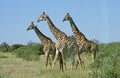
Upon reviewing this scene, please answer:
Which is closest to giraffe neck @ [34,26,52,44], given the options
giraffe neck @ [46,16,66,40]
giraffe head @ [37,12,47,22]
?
giraffe neck @ [46,16,66,40]

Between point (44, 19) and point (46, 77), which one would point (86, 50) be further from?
point (46, 77)

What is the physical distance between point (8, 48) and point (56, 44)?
54699 mm

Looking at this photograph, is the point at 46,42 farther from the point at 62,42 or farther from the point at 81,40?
the point at 81,40

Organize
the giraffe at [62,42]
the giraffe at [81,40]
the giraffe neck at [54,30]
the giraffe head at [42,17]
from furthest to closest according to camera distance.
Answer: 1. the giraffe at [81,40]
2. the giraffe head at [42,17]
3. the giraffe neck at [54,30]
4. the giraffe at [62,42]

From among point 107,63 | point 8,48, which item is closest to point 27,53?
point 107,63

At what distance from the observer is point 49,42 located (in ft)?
59.5

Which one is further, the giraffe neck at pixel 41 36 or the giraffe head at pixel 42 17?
the giraffe neck at pixel 41 36

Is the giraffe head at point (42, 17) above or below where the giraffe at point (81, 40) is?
above

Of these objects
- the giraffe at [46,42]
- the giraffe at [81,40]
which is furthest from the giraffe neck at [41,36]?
the giraffe at [81,40]

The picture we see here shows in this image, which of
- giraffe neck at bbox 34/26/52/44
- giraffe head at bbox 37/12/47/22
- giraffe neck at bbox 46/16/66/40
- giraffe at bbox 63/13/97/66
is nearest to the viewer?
giraffe neck at bbox 46/16/66/40

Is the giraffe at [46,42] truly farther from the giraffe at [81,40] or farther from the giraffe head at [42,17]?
the giraffe at [81,40]

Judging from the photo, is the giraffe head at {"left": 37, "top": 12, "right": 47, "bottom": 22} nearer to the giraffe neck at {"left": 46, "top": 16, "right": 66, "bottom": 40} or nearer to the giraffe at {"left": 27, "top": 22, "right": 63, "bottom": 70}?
the giraffe neck at {"left": 46, "top": 16, "right": 66, "bottom": 40}

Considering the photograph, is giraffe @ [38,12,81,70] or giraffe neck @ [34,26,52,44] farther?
giraffe neck @ [34,26,52,44]

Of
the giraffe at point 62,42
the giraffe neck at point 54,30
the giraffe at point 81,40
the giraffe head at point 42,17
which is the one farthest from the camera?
the giraffe at point 81,40
